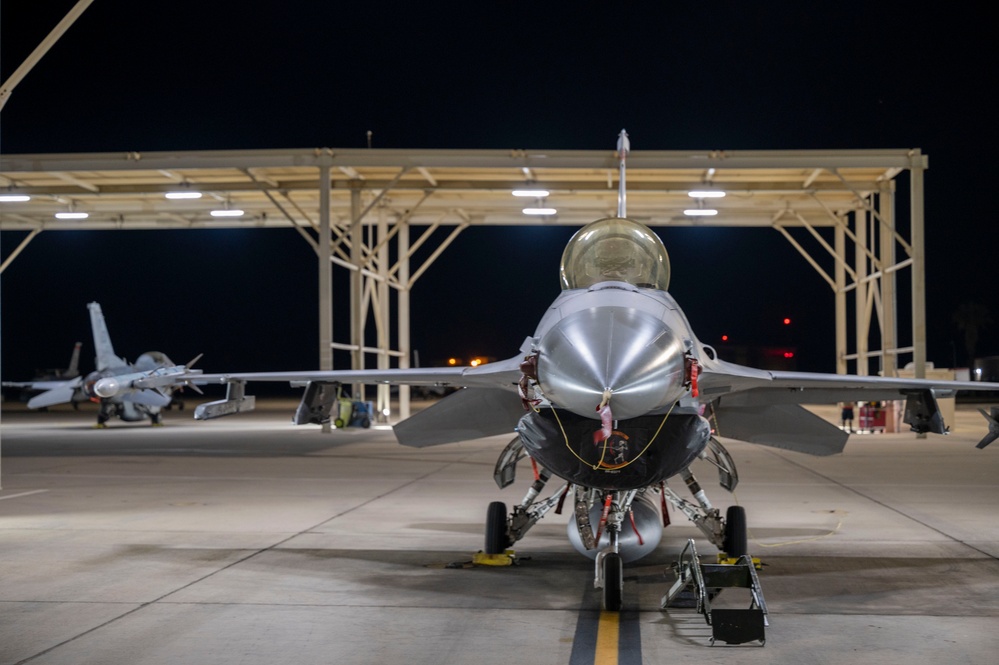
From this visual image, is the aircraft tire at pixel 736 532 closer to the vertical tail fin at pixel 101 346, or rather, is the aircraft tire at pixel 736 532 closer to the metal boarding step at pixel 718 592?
the metal boarding step at pixel 718 592

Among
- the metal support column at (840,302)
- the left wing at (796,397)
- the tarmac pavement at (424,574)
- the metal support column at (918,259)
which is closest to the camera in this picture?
the tarmac pavement at (424,574)

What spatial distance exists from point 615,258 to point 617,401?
7.86ft

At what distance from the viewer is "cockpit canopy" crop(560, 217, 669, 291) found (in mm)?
8180

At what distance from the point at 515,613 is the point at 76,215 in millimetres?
27521

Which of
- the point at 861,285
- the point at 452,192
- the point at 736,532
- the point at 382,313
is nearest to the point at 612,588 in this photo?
the point at 736,532

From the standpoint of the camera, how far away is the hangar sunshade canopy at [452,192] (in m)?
24.7

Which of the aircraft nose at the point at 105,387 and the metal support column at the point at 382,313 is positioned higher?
the metal support column at the point at 382,313

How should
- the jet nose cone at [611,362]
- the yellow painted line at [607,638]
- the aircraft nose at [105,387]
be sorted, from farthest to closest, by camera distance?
1. the aircraft nose at [105,387]
2. the jet nose cone at [611,362]
3. the yellow painted line at [607,638]

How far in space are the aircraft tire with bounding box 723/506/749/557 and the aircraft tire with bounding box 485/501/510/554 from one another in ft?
6.55

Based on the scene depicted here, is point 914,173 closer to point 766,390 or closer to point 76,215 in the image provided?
point 766,390

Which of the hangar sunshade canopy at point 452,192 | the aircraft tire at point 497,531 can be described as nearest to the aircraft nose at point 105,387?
the hangar sunshade canopy at point 452,192

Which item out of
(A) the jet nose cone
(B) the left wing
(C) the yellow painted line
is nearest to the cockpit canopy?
(B) the left wing

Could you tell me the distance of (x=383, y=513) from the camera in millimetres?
12914

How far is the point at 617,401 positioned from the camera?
604cm
